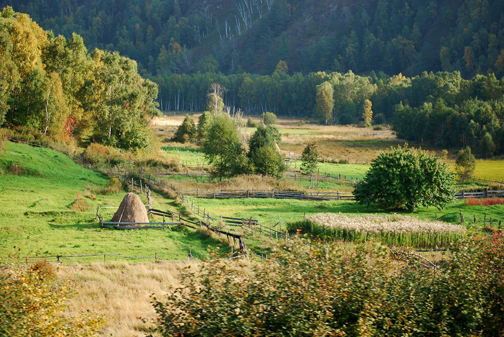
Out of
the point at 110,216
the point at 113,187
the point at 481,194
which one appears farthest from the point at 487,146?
the point at 110,216

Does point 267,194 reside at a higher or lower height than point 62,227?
higher

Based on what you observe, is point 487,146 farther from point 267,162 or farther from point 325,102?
point 325,102

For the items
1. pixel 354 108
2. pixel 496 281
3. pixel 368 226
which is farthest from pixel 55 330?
pixel 354 108

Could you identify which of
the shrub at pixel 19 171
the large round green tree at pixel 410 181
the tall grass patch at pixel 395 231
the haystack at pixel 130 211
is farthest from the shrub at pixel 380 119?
the haystack at pixel 130 211

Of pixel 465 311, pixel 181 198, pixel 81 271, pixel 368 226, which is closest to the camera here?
pixel 465 311

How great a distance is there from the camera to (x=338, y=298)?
9.94m

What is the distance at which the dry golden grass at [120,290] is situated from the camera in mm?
13695

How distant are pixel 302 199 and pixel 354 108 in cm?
10242

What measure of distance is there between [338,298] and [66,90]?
59463 millimetres

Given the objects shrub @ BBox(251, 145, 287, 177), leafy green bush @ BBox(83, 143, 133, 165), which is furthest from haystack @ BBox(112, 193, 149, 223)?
leafy green bush @ BBox(83, 143, 133, 165)

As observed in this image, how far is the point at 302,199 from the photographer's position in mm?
43906

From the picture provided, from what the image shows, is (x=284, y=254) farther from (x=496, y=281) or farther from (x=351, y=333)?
(x=496, y=281)

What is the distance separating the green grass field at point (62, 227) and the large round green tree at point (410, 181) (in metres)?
16.4

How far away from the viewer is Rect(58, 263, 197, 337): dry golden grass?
44.9 feet
